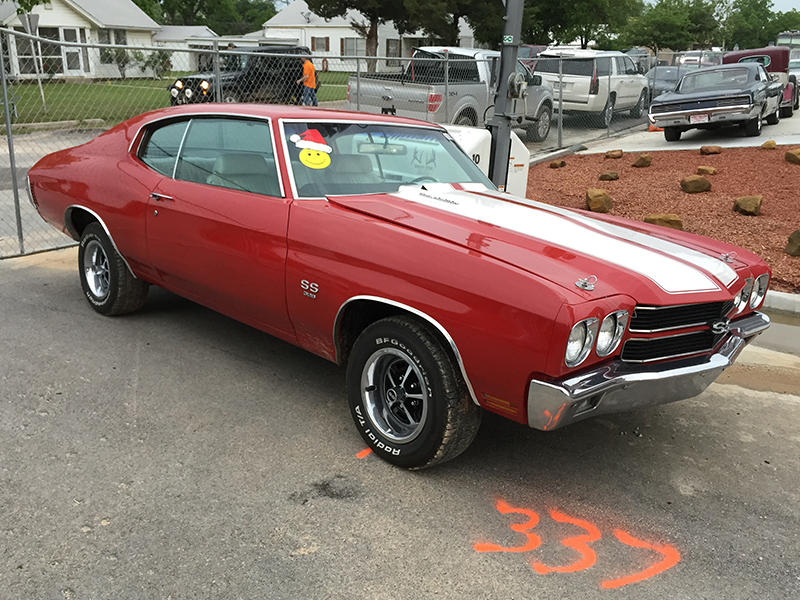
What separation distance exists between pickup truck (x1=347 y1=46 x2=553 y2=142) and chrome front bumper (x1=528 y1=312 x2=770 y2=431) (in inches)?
337

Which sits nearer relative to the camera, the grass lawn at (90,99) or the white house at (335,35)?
the grass lawn at (90,99)

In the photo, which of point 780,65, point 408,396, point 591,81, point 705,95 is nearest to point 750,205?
point 408,396

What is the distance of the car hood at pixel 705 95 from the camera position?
14.8 metres

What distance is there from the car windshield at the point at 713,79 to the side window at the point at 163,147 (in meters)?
13.3

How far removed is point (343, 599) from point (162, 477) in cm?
119

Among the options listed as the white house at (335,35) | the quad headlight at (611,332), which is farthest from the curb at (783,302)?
the white house at (335,35)

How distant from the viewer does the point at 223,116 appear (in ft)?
15.3

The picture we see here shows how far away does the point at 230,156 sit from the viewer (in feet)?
14.7

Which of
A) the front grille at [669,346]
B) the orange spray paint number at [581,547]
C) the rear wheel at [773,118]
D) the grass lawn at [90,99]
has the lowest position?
the orange spray paint number at [581,547]

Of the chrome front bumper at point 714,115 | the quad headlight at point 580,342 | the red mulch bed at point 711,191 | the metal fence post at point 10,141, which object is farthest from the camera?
the chrome front bumper at point 714,115

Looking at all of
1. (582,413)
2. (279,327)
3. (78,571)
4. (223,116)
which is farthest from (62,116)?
(582,413)

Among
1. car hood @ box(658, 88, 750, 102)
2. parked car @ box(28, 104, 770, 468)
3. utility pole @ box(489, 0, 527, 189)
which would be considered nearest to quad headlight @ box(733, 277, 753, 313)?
parked car @ box(28, 104, 770, 468)

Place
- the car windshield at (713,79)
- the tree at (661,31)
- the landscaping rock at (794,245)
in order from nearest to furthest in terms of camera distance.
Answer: the landscaping rock at (794,245) → the car windshield at (713,79) → the tree at (661,31)

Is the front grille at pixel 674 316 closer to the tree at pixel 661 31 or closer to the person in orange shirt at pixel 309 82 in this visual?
the person in orange shirt at pixel 309 82
